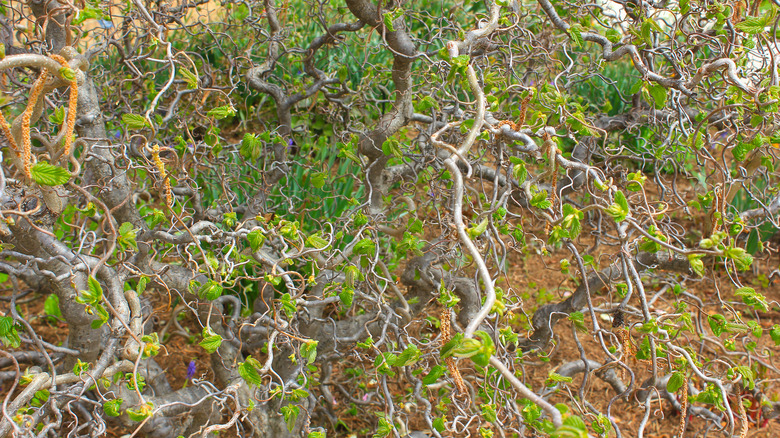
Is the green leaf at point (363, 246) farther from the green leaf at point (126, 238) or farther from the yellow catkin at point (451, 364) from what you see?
the green leaf at point (126, 238)

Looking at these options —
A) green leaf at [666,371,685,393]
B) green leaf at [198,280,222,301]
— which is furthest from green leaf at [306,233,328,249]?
green leaf at [666,371,685,393]

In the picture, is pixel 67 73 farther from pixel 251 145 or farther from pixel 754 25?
pixel 754 25

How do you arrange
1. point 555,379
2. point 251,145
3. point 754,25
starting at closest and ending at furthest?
point 754,25 → point 555,379 → point 251,145

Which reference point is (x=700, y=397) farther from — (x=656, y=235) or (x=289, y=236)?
(x=289, y=236)

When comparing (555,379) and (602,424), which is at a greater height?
(602,424)

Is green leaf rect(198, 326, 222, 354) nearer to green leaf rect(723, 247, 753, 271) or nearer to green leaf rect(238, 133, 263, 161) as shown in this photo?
green leaf rect(238, 133, 263, 161)

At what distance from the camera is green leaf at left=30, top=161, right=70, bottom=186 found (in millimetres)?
1028

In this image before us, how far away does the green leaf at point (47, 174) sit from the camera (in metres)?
1.03

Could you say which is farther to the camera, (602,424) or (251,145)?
(251,145)

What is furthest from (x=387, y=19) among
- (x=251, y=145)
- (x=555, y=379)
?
(x=555, y=379)

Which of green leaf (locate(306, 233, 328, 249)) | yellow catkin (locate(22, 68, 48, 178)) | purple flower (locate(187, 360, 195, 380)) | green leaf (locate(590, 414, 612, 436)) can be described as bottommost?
purple flower (locate(187, 360, 195, 380))

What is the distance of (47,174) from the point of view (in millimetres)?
1042

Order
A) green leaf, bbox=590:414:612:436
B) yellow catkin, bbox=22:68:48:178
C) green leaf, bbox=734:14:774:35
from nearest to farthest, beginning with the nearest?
yellow catkin, bbox=22:68:48:178
green leaf, bbox=590:414:612:436
green leaf, bbox=734:14:774:35

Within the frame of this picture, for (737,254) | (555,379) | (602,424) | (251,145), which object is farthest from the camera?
(251,145)
